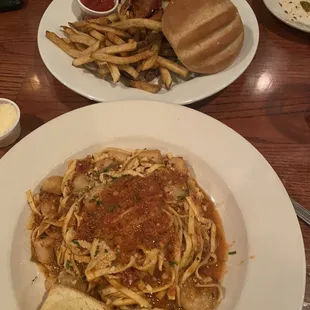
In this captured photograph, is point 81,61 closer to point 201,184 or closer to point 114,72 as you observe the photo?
point 114,72

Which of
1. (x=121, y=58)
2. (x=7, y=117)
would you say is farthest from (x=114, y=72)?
(x=7, y=117)

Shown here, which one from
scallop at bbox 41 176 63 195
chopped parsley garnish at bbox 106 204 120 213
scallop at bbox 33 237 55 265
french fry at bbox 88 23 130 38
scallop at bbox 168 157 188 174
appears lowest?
scallop at bbox 33 237 55 265

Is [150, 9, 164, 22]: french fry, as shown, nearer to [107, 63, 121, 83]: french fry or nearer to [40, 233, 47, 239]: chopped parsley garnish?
[107, 63, 121, 83]: french fry

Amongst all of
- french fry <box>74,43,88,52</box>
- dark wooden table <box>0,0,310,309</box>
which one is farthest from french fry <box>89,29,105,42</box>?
dark wooden table <box>0,0,310,309</box>

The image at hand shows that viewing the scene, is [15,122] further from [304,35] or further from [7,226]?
[304,35]

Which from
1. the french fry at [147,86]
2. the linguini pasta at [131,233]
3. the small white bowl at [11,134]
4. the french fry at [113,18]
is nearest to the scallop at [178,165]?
the linguini pasta at [131,233]

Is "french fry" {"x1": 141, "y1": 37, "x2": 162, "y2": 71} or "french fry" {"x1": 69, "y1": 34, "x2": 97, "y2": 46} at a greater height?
"french fry" {"x1": 69, "y1": 34, "x2": 97, "y2": 46}

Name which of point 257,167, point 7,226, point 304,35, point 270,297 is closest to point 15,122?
point 7,226

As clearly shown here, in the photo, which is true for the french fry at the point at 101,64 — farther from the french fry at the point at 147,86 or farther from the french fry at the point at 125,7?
the french fry at the point at 125,7
